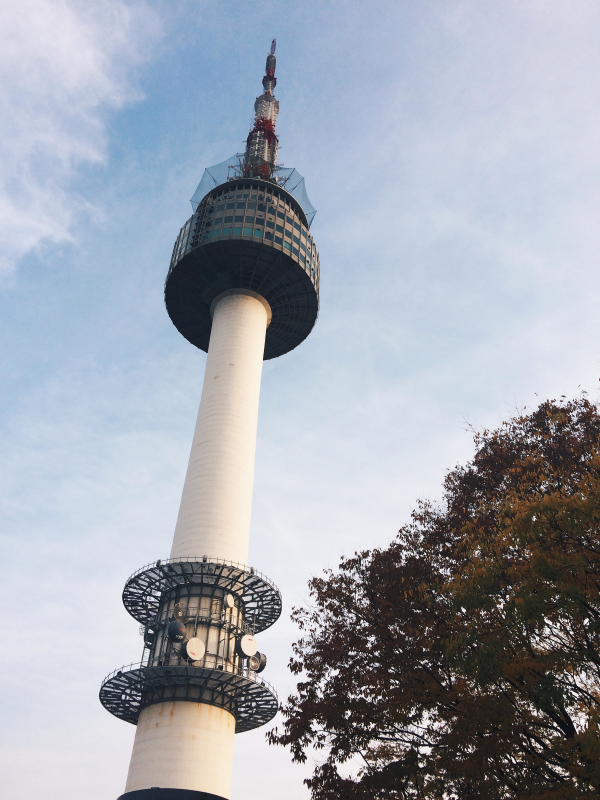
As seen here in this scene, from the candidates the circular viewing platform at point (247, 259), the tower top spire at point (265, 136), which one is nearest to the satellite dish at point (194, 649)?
the circular viewing platform at point (247, 259)

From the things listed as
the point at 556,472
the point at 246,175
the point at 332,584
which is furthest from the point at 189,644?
the point at 246,175

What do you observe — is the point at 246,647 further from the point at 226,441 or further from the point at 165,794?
the point at 226,441

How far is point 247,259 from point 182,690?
45251 mm

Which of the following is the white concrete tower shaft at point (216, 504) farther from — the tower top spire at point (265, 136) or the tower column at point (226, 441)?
the tower top spire at point (265, 136)

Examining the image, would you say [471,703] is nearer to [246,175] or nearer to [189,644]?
[189,644]

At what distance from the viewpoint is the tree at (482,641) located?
61.1ft

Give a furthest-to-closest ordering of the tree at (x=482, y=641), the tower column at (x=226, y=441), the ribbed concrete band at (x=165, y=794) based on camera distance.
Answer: the tower column at (x=226, y=441) < the ribbed concrete band at (x=165, y=794) < the tree at (x=482, y=641)

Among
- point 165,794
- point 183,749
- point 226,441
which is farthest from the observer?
point 226,441

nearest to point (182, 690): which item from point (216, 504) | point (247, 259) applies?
point (216, 504)

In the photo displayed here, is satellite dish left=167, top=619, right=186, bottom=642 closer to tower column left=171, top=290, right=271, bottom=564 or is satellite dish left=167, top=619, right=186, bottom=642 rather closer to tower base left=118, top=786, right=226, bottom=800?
tower column left=171, top=290, right=271, bottom=564

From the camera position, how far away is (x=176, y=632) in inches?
1897

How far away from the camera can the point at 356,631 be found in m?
27.4

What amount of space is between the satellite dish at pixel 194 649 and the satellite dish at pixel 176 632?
0.69 meters

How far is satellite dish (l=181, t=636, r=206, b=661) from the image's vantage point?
47.4 metres
